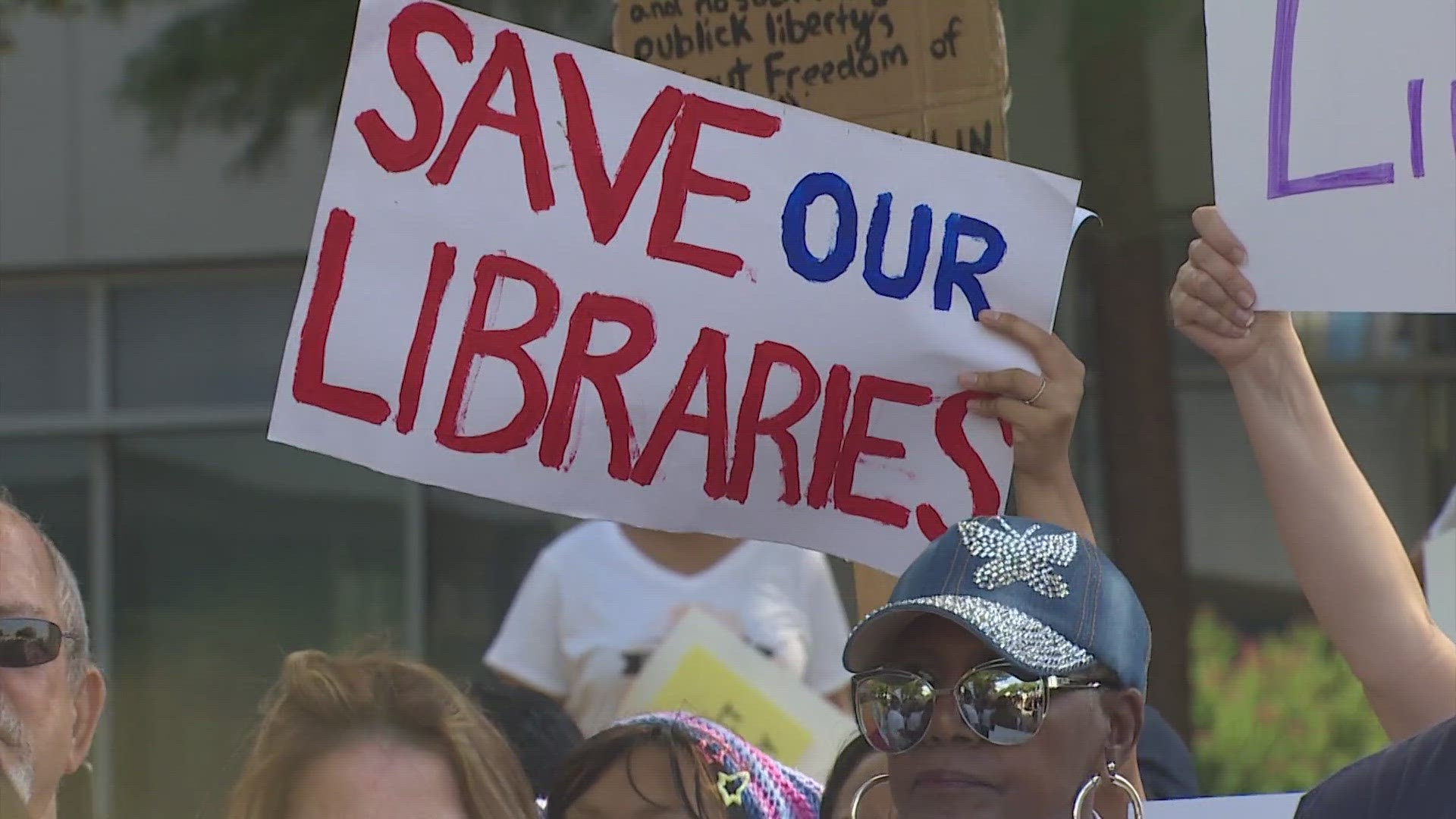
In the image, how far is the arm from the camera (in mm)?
2494

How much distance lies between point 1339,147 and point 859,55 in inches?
25.0

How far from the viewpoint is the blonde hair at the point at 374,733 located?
2570 millimetres

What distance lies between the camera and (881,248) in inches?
112

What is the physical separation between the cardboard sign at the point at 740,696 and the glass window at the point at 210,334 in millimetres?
2973

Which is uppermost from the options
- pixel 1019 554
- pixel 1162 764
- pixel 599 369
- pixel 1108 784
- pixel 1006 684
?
pixel 599 369

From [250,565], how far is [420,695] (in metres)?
4.06

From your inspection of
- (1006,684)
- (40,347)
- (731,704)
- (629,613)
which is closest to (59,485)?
(40,347)

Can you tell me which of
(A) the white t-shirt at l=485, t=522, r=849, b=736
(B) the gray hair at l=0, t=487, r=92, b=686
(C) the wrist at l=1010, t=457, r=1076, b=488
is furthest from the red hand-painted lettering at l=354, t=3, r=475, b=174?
(A) the white t-shirt at l=485, t=522, r=849, b=736

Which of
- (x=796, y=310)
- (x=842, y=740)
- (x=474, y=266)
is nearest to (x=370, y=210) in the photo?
(x=474, y=266)

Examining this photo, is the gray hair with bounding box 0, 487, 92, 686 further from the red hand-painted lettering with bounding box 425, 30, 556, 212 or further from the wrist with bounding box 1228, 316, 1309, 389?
the wrist with bounding box 1228, 316, 1309, 389

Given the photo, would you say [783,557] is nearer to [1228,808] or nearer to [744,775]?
[744,775]

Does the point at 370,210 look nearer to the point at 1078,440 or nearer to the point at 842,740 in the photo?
the point at 842,740

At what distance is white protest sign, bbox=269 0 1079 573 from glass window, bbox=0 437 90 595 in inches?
161

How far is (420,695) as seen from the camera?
8.63ft
